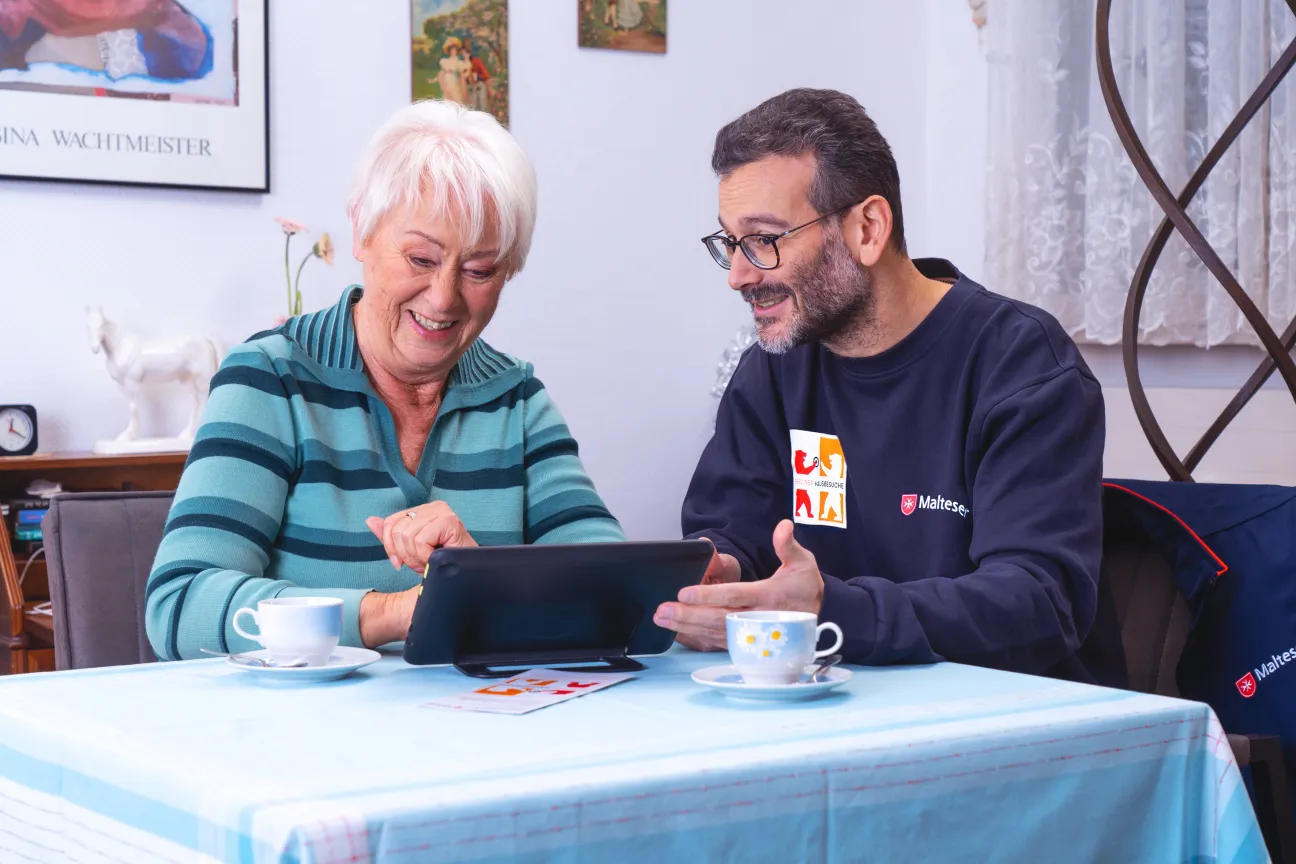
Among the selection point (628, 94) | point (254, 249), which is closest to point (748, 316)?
point (628, 94)

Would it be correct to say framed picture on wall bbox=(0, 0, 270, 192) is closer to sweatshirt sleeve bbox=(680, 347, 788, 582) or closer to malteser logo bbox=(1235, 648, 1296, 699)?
sweatshirt sleeve bbox=(680, 347, 788, 582)

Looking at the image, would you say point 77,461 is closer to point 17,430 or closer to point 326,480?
point 17,430

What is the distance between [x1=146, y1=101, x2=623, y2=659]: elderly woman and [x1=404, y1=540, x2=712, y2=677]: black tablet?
0.71 feet

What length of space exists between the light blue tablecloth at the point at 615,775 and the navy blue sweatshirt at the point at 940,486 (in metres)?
0.18

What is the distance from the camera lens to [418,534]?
137 cm

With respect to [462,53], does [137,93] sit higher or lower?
lower

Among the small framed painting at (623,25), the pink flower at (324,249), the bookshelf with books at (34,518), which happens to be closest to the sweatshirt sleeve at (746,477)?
the bookshelf with books at (34,518)

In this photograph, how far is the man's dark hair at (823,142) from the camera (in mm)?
1810

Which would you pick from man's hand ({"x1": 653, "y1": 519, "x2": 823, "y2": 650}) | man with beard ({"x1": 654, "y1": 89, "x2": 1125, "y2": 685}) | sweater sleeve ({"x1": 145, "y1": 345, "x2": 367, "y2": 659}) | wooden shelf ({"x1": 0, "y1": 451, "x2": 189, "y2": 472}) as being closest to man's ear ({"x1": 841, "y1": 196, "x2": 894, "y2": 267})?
man with beard ({"x1": 654, "y1": 89, "x2": 1125, "y2": 685})

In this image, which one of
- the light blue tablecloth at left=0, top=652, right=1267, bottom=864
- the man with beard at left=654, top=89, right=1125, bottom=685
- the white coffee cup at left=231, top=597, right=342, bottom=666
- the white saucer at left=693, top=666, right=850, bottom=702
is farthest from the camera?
the man with beard at left=654, top=89, right=1125, bottom=685

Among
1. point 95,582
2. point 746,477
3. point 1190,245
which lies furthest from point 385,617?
point 1190,245

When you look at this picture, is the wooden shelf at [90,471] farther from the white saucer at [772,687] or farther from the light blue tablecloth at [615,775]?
the white saucer at [772,687]

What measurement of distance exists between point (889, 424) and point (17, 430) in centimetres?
218

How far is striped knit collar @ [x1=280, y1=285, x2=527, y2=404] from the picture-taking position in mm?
1679
